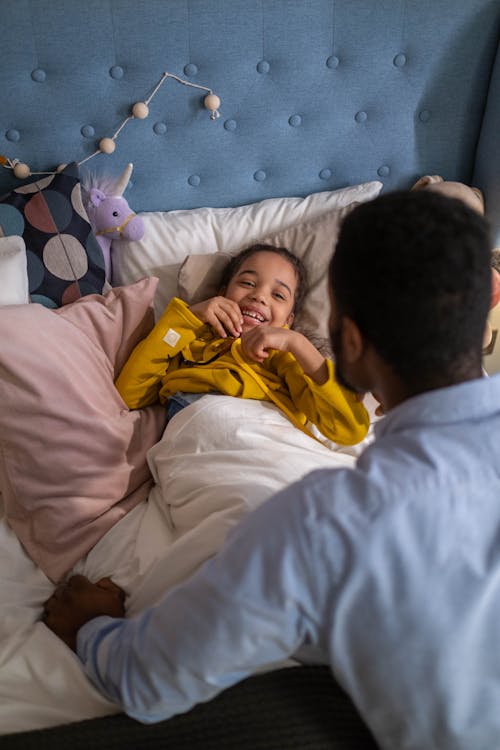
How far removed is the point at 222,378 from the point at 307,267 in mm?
510

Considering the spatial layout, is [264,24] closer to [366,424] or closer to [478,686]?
[366,424]

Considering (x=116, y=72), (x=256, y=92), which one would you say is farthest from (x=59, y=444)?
(x=256, y=92)

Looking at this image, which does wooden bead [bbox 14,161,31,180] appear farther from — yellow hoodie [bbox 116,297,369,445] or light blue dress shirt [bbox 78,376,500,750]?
light blue dress shirt [bbox 78,376,500,750]

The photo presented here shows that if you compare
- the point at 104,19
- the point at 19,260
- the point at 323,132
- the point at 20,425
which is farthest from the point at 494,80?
the point at 20,425

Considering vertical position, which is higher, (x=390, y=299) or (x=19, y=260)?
(x=390, y=299)

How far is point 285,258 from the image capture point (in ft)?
5.47

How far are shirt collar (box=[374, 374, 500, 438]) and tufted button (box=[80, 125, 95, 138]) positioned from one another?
54.4 inches

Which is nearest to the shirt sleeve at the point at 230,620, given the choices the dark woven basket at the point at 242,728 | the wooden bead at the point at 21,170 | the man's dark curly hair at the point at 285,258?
the dark woven basket at the point at 242,728

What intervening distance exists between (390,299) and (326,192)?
1.32 m

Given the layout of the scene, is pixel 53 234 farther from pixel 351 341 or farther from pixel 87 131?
pixel 351 341

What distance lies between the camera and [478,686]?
70 cm

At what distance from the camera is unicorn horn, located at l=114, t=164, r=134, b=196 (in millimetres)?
1730

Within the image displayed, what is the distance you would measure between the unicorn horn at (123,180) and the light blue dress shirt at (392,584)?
1.27 meters

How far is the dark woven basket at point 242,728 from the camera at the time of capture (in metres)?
0.88
